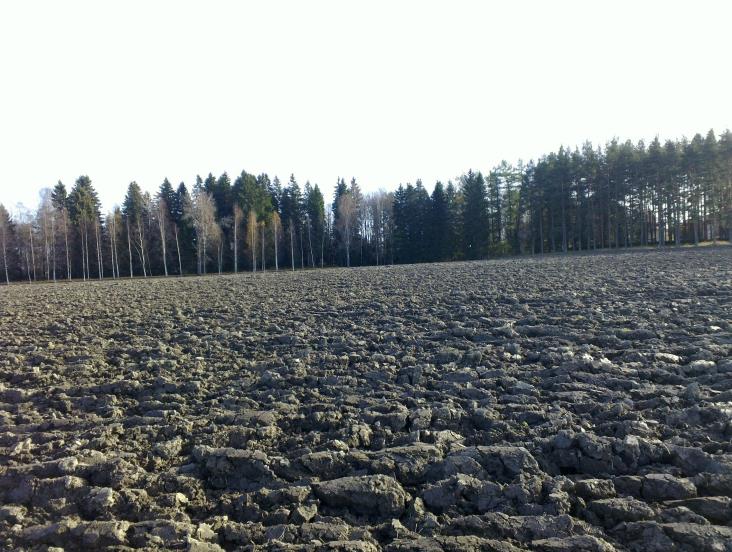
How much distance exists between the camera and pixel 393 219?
70.5m

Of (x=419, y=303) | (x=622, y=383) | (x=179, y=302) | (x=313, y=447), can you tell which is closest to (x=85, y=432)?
(x=313, y=447)

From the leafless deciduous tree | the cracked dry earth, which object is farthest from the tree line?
the cracked dry earth

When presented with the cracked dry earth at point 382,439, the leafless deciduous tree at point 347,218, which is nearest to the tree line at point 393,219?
the leafless deciduous tree at point 347,218

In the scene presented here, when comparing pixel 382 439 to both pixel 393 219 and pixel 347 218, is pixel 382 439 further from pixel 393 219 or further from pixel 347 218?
pixel 393 219

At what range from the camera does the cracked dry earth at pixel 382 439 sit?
3889 millimetres

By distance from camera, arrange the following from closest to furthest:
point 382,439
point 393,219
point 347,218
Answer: point 382,439 < point 347,218 < point 393,219

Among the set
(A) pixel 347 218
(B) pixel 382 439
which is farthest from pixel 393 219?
(B) pixel 382 439

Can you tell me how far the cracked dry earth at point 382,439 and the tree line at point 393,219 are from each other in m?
52.4

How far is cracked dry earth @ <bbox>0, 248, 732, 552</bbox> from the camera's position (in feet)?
12.8

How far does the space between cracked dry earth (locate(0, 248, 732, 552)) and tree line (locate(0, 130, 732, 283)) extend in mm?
52400

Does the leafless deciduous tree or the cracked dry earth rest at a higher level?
the leafless deciduous tree

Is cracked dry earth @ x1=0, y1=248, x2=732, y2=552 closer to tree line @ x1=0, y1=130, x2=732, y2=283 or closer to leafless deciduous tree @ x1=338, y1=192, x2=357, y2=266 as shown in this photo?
tree line @ x1=0, y1=130, x2=732, y2=283

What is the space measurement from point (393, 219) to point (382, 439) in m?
66.1

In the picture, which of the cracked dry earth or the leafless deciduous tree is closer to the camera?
the cracked dry earth
